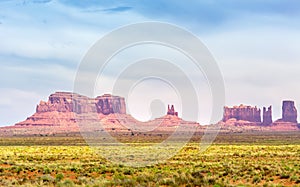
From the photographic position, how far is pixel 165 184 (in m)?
20.6

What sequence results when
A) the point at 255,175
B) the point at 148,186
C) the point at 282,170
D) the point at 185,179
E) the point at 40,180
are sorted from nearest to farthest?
the point at 148,186, the point at 185,179, the point at 40,180, the point at 255,175, the point at 282,170

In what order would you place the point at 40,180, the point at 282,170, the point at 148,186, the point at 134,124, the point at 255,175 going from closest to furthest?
1. the point at 148,186
2. the point at 40,180
3. the point at 255,175
4. the point at 282,170
5. the point at 134,124

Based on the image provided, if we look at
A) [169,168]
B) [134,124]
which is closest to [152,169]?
[169,168]

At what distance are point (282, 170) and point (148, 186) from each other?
435 inches

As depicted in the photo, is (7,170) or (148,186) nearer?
(148,186)

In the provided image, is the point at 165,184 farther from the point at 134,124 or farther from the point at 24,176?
the point at 134,124

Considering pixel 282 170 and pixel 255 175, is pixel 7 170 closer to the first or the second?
pixel 255 175

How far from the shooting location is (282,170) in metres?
26.7

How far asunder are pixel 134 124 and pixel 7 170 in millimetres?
19012

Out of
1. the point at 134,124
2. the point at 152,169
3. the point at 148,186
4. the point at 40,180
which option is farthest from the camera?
the point at 134,124

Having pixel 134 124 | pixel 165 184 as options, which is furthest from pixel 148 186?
pixel 134 124

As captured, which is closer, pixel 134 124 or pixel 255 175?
pixel 255 175

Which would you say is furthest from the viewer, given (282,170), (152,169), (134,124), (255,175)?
(134,124)

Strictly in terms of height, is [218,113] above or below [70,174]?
above
